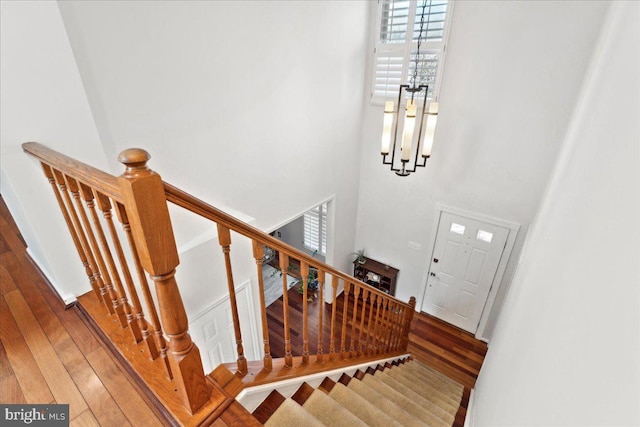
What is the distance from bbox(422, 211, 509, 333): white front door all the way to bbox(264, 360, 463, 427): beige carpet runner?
1.09 m

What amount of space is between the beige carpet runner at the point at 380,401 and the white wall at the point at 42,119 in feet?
4.73

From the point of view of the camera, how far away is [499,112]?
344 cm

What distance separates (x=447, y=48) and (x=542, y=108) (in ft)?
3.98

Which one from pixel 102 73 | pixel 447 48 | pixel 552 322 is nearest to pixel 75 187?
pixel 102 73

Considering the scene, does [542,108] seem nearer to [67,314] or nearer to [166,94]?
[166,94]

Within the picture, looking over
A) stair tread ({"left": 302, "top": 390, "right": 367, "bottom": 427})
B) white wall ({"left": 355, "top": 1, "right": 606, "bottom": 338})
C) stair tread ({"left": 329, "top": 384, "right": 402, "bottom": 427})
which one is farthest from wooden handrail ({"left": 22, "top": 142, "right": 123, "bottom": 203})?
white wall ({"left": 355, "top": 1, "right": 606, "bottom": 338})

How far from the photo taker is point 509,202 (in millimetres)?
3707

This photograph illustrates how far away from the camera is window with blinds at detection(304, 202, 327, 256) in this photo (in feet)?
20.0

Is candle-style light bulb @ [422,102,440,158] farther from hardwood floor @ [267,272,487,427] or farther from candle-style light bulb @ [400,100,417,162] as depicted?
hardwood floor @ [267,272,487,427]

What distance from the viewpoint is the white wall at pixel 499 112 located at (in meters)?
2.97

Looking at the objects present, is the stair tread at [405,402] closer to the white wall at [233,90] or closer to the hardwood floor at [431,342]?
the hardwood floor at [431,342]

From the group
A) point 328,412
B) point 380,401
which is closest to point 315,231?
point 380,401

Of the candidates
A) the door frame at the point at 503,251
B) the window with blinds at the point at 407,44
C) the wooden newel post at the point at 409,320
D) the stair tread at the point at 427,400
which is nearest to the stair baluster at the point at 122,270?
the stair tread at the point at 427,400

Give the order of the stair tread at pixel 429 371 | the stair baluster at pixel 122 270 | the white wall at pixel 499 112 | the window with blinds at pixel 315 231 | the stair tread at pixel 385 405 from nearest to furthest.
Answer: the stair baluster at pixel 122 270
the stair tread at pixel 385 405
the white wall at pixel 499 112
the stair tread at pixel 429 371
the window with blinds at pixel 315 231
